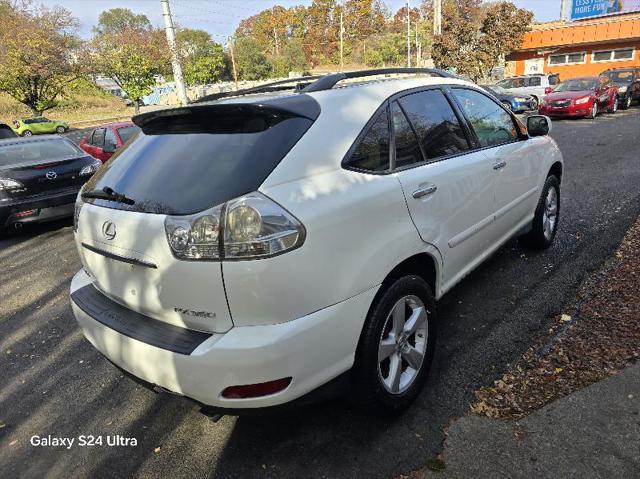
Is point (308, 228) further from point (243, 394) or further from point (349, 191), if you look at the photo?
point (243, 394)

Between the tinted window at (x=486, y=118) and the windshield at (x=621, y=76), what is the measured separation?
19842mm

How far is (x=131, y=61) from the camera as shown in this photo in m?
34.1

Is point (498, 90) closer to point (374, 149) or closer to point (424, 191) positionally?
point (424, 191)

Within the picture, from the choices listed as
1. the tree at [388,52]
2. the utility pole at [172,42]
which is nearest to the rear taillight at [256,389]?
the utility pole at [172,42]

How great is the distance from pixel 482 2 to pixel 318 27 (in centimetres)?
2943

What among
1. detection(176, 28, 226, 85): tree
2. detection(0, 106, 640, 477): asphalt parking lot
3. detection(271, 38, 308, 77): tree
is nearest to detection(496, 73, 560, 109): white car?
detection(0, 106, 640, 477): asphalt parking lot

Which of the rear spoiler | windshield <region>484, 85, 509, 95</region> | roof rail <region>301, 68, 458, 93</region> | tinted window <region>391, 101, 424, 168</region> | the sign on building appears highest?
the sign on building

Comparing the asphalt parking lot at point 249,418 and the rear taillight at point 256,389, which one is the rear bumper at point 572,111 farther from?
the rear taillight at point 256,389

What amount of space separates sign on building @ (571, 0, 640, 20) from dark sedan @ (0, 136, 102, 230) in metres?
38.6

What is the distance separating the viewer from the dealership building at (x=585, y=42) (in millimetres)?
29438

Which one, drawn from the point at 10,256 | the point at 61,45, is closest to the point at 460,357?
the point at 10,256

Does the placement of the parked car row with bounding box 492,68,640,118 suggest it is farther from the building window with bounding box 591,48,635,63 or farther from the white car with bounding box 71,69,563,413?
the white car with bounding box 71,69,563,413

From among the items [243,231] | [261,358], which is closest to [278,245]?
[243,231]

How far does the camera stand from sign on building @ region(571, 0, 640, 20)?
1280 inches
